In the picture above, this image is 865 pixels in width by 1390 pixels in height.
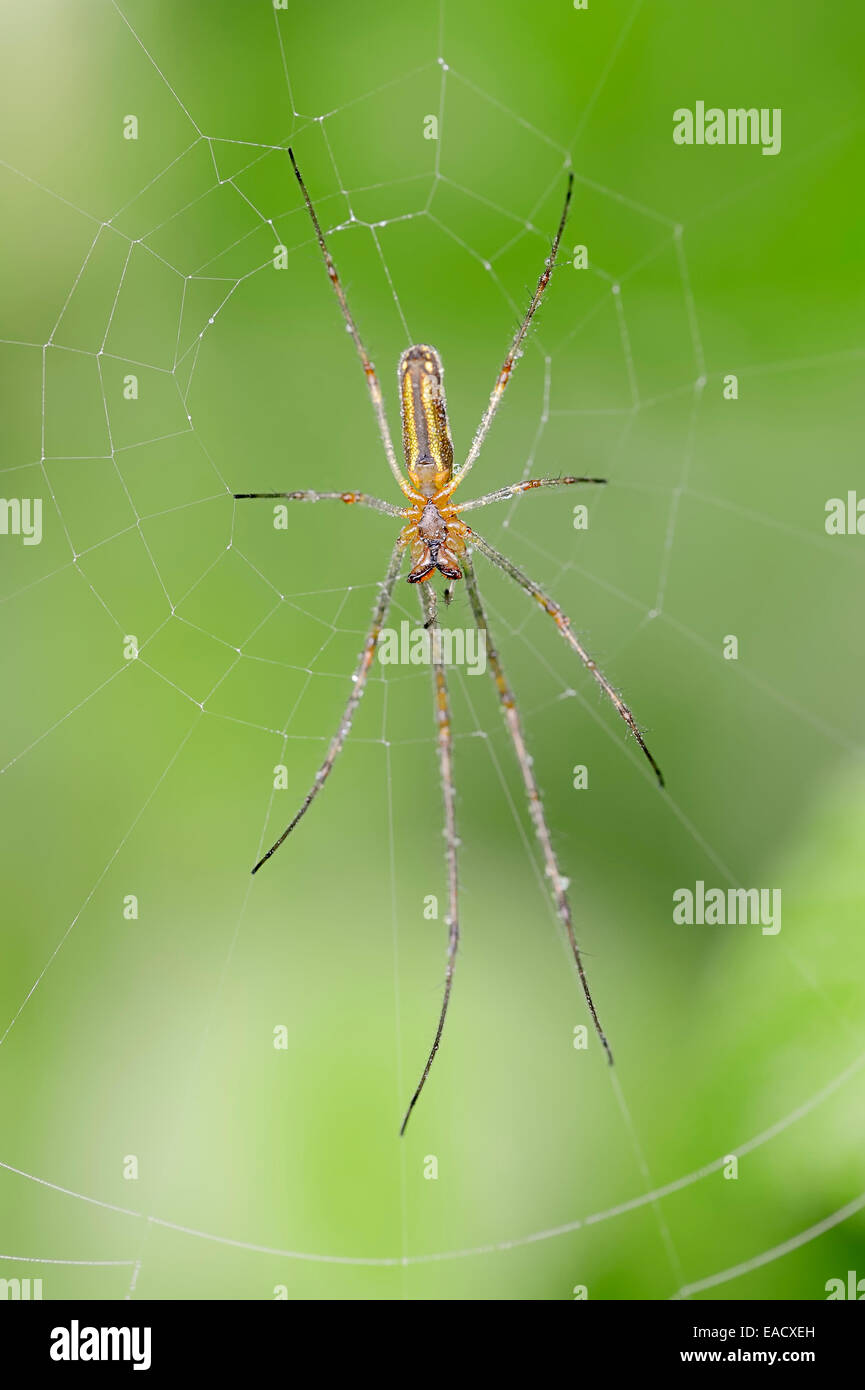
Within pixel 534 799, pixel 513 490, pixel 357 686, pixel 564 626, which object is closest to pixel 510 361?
pixel 513 490

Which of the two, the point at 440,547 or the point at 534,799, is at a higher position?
the point at 440,547

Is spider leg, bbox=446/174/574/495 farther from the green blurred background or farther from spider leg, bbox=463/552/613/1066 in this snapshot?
spider leg, bbox=463/552/613/1066

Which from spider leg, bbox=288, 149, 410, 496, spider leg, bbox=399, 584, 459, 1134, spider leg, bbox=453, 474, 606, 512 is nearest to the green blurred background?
spider leg, bbox=399, 584, 459, 1134

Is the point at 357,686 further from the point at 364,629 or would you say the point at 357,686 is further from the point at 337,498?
the point at 337,498

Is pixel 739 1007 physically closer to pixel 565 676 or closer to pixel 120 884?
pixel 565 676

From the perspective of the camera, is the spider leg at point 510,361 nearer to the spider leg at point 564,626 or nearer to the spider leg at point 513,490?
the spider leg at point 513,490

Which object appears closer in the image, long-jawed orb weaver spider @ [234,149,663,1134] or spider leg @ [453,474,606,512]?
long-jawed orb weaver spider @ [234,149,663,1134]
